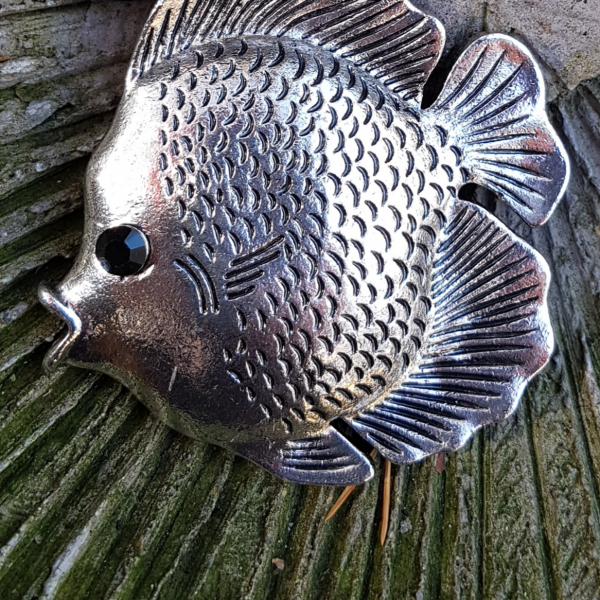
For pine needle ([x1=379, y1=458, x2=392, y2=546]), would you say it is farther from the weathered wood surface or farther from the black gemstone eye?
Result: the black gemstone eye

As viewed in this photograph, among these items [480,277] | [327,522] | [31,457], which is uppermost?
[480,277]

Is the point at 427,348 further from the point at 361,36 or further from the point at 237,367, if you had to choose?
the point at 361,36

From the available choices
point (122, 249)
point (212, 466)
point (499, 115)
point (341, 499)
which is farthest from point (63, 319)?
point (499, 115)

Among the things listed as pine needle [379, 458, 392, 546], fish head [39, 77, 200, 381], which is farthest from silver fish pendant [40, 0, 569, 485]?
pine needle [379, 458, 392, 546]

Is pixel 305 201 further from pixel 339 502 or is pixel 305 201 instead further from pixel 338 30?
pixel 339 502

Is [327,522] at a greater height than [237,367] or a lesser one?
lesser

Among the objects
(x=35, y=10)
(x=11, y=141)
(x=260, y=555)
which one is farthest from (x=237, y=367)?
(x=35, y=10)

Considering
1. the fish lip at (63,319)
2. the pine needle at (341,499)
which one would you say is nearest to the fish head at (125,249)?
the fish lip at (63,319)
